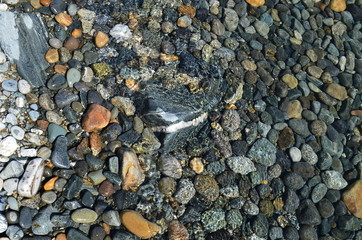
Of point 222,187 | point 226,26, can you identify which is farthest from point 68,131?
point 226,26

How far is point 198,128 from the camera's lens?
298 centimetres

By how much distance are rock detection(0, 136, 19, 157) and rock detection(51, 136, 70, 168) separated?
233 mm

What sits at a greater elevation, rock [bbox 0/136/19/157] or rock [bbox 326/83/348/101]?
rock [bbox 0/136/19/157]

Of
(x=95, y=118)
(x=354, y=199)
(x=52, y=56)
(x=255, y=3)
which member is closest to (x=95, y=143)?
(x=95, y=118)

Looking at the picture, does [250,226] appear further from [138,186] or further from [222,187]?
[138,186]

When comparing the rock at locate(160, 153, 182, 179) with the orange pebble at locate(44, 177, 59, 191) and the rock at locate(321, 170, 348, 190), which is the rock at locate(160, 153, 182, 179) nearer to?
the orange pebble at locate(44, 177, 59, 191)

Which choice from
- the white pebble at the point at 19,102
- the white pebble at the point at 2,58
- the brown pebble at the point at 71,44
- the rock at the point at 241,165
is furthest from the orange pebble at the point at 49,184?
the rock at the point at 241,165

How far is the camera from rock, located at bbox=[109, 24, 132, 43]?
3.24 metres

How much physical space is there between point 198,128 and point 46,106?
102 centimetres

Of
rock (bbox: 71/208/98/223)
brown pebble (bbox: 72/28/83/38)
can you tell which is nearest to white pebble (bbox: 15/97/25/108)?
brown pebble (bbox: 72/28/83/38)

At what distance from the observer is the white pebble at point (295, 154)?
3.06 metres

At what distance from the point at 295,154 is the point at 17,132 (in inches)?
73.5

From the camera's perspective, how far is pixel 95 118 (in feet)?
9.16

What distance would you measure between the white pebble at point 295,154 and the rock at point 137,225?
1.13 meters
